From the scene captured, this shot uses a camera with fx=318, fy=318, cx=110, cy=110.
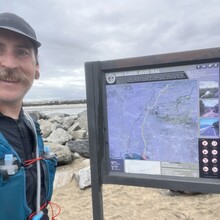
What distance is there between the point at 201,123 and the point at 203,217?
2.74 m

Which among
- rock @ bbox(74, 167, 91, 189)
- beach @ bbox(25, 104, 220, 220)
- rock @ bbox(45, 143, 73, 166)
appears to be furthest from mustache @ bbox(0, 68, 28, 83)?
rock @ bbox(45, 143, 73, 166)

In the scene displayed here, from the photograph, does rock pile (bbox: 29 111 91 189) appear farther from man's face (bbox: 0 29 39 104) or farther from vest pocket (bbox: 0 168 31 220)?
vest pocket (bbox: 0 168 31 220)

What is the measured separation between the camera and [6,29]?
2363 millimetres

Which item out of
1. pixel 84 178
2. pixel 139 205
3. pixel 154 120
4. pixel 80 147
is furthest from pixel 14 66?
pixel 80 147

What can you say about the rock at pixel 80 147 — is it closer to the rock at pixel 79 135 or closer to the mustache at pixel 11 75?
the rock at pixel 79 135

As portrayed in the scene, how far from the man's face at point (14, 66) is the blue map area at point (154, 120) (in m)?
0.67

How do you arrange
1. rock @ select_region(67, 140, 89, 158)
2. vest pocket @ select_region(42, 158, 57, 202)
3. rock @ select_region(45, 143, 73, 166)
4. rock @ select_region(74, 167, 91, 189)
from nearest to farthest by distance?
vest pocket @ select_region(42, 158, 57, 202) → rock @ select_region(74, 167, 91, 189) → rock @ select_region(45, 143, 73, 166) → rock @ select_region(67, 140, 89, 158)

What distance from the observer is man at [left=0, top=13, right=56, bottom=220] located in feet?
7.54

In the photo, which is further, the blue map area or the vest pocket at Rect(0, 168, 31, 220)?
the blue map area

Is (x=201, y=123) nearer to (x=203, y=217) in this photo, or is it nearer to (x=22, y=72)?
(x=22, y=72)

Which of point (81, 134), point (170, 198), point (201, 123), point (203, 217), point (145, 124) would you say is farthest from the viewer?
point (81, 134)

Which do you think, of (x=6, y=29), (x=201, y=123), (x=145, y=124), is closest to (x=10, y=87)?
(x=6, y=29)

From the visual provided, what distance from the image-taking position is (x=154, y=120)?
2252 mm

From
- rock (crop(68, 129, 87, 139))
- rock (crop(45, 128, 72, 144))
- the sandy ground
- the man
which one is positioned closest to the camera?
the man
